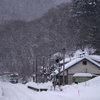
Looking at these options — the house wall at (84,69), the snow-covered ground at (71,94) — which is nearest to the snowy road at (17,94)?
the snow-covered ground at (71,94)

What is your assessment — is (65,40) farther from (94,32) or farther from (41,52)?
(94,32)

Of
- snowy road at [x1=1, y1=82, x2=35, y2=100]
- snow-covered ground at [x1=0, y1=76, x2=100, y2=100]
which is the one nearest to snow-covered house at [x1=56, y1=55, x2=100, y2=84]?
snowy road at [x1=1, y1=82, x2=35, y2=100]

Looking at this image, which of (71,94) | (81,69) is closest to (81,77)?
(81,69)

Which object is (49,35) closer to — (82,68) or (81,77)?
(82,68)

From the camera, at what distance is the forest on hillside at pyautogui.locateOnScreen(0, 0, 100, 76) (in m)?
64.9

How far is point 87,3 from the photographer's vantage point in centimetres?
6644

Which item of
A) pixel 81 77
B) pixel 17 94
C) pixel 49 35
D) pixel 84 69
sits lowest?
pixel 17 94

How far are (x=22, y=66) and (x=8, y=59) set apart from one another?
13.1 m

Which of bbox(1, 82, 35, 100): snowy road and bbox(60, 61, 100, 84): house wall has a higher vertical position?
bbox(60, 61, 100, 84): house wall

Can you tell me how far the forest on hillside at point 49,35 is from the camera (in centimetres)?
6488

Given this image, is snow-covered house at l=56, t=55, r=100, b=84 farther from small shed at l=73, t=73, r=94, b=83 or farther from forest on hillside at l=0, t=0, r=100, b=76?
forest on hillside at l=0, t=0, r=100, b=76

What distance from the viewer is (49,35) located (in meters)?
96.3

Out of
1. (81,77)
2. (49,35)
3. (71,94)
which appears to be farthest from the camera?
(49,35)

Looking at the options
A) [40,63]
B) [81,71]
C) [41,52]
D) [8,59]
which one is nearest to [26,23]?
[8,59]
